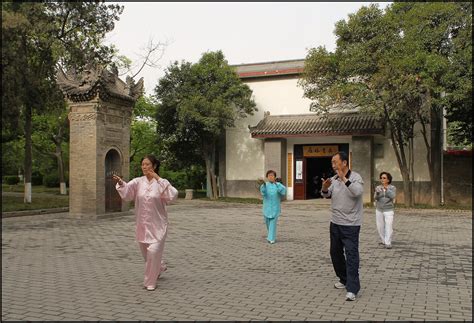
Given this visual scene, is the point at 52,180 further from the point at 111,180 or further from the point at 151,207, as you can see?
the point at 151,207

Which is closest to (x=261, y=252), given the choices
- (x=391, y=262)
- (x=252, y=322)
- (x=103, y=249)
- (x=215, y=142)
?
(x=391, y=262)

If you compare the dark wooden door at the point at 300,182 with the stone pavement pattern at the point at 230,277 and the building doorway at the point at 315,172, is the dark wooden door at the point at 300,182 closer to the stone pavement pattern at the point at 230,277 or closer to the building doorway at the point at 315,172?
the building doorway at the point at 315,172

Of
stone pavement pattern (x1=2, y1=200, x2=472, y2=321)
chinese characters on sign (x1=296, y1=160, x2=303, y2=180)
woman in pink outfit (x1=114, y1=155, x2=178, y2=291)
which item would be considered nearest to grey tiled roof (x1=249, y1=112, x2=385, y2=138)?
chinese characters on sign (x1=296, y1=160, x2=303, y2=180)

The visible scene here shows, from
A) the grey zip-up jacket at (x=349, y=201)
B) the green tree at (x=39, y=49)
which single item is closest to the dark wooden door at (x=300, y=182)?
the green tree at (x=39, y=49)

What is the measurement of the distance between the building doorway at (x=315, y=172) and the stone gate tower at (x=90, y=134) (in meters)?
13.1

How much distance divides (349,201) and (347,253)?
59cm

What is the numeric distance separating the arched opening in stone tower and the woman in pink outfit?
9.98 metres

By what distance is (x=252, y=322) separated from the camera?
4383mm

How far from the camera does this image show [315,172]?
2628 cm

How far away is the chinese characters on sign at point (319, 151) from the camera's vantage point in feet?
80.1

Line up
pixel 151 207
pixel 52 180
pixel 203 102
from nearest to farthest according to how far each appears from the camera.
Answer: pixel 151 207, pixel 203 102, pixel 52 180

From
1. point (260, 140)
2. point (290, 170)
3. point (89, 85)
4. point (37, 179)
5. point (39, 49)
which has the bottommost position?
point (37, 179)

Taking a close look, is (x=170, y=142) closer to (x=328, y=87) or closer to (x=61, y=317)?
(x=328, y=87)

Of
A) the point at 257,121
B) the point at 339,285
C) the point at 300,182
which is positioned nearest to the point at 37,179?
the point at 257,121
